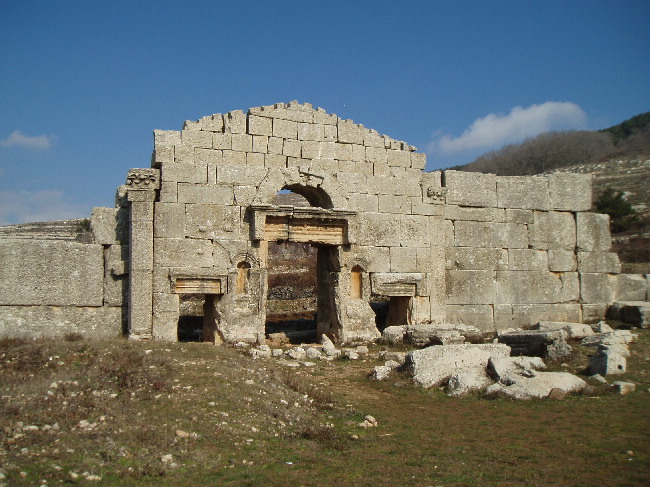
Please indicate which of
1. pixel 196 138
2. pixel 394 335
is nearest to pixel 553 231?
pixel 394 335

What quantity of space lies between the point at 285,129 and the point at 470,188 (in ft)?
16.1

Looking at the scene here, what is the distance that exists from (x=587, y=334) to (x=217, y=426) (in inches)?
381

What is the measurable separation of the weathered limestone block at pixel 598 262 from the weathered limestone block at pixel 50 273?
11759 millimetres

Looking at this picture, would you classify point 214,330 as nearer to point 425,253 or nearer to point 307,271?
point 425,253

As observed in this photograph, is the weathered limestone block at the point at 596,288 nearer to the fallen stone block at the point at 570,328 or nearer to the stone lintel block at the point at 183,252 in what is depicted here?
the fallen stone block at the point at 570,328

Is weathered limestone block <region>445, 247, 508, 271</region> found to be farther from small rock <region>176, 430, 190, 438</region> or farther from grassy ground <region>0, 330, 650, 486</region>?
small rock <region>176, 430, 190, 438</region>

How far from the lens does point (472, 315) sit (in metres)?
15.3

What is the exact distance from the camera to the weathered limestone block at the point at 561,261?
16219 mm

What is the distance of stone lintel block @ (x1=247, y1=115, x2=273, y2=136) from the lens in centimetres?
1361

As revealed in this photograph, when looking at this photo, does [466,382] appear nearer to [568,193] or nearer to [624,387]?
[624,387]

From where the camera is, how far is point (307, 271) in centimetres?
A: 2658

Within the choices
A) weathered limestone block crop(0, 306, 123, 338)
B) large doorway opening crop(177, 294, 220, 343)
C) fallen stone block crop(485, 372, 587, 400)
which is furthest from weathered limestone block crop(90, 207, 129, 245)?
fallen stone block crop(485, 372, 587, 400)

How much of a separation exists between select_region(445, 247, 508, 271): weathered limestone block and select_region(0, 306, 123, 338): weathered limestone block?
7.67 metres

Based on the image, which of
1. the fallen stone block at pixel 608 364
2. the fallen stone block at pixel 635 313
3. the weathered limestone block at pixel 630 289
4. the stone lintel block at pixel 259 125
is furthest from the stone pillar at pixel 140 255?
the weathered limestone block at pixel 630 289
